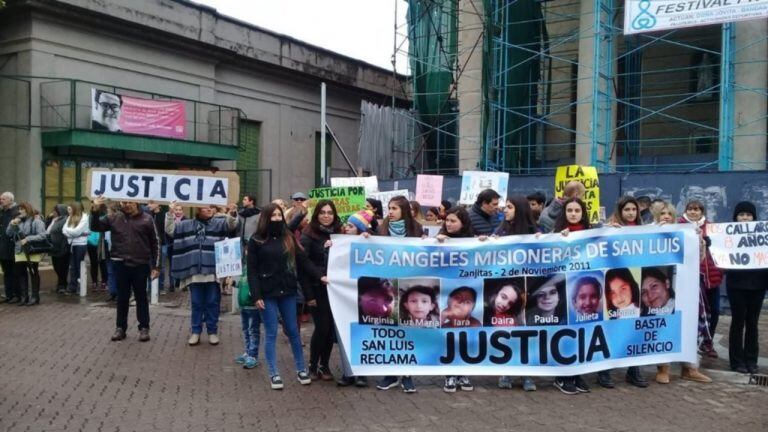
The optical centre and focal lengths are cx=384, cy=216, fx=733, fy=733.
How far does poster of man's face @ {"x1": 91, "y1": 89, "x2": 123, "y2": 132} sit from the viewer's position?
19.5 m

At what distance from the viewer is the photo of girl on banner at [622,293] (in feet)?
23.9

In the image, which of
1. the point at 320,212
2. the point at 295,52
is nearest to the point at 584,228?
the point at 320,212

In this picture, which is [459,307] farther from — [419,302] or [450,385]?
[450,385]

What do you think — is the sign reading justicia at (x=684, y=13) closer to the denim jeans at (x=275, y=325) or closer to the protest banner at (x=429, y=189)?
the protest banner at (x=429, y=189)

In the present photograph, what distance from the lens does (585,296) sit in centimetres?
723

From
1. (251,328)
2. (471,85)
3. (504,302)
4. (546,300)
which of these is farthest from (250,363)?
(471,85)

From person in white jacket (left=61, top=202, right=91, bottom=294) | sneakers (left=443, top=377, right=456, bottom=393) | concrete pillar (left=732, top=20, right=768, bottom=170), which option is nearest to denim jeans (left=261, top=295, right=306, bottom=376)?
sneakers (left=443, top=377, right=456, bottom=393)

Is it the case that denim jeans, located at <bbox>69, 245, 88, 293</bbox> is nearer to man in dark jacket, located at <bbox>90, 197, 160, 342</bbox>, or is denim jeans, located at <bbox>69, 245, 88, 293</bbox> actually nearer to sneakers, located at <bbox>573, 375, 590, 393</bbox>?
man in dark jacket, located at <bbox>90, 197, 160, 342</bbox>

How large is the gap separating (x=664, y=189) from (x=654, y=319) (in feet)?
21.1

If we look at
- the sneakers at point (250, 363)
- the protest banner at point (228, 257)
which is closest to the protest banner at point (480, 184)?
the protest banner at point (228, 257)

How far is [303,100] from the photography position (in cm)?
2838

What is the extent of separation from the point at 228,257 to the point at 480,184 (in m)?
5.78

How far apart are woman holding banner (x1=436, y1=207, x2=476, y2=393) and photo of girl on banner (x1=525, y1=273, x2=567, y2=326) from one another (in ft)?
1.91

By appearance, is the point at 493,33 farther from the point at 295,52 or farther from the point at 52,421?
the point at 52,421
